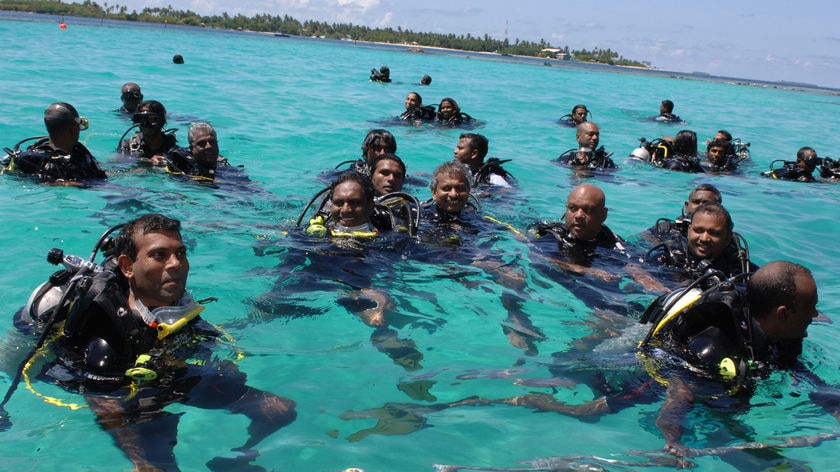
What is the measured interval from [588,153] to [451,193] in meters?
6.15

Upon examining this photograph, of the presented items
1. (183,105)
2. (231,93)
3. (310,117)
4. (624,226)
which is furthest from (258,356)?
(231,93)

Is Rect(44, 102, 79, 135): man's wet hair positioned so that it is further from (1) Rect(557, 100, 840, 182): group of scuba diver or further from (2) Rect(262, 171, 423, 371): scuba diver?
(1) Rect(557, 100, 840, 182): group of scuba diver

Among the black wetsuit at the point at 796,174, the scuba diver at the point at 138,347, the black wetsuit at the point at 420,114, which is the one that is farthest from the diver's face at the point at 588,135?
the scuba diver at the point at 138,347

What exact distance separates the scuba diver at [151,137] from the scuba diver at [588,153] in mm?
6485

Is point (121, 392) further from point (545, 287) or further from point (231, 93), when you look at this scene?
point (231, 93)

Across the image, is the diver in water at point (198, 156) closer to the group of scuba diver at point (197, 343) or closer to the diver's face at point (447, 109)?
the group of scuba diver at point (197, 343)

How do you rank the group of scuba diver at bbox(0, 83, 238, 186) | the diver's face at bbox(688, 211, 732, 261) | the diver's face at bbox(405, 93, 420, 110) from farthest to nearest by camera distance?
the diver's face at bbox(405, 93, 420, 110) → the group of scuba diver at bbox(0, 83, 238, 186) → the diver's face at bbox(688, 211, 732, 261)

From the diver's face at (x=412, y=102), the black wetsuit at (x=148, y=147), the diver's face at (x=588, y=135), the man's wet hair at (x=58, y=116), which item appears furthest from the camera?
the diver's face at (x=412, y=102)

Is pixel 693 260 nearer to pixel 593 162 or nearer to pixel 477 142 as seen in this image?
pixel 477 142

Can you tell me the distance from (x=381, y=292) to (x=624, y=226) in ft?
16.6

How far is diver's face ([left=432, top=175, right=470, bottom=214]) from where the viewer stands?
6.96 meters

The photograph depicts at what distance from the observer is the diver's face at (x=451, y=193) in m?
6.96

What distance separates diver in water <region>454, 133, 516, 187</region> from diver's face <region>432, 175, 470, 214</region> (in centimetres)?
257

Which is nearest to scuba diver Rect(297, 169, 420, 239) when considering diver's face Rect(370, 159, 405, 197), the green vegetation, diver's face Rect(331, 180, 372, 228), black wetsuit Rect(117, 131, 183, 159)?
diver's face Rect(331, 180, 372, 228)
